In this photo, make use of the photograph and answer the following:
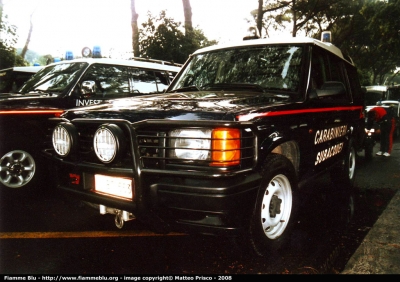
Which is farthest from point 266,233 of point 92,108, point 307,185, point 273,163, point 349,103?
point 349,103

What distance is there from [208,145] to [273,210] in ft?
3.42

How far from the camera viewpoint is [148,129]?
263 centimetres

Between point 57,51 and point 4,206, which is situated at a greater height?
point 57,51

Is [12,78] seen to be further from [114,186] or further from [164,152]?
[164,152]

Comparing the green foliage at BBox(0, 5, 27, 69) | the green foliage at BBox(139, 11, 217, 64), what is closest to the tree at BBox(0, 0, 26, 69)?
the green foliage at BBox(0, 5, 27, 69)

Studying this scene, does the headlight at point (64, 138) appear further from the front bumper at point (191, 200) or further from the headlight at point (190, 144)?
the headlight at point (190, 144)

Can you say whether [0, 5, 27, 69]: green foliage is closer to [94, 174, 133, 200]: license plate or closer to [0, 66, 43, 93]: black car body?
[0, 66, 43, 93]: black car body

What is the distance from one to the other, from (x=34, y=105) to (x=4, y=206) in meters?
1.32

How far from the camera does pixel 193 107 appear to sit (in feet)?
8.98

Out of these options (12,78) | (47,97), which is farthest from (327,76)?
(12,78)

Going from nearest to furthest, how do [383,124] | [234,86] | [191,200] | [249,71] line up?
1. [191,200]
2. [234,86]
3. [249,71]
4. [383,124]

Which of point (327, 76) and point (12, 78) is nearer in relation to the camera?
point (327, 76)

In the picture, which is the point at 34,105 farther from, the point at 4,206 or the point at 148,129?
the point at 148,129

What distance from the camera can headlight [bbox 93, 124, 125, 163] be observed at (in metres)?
2.55
